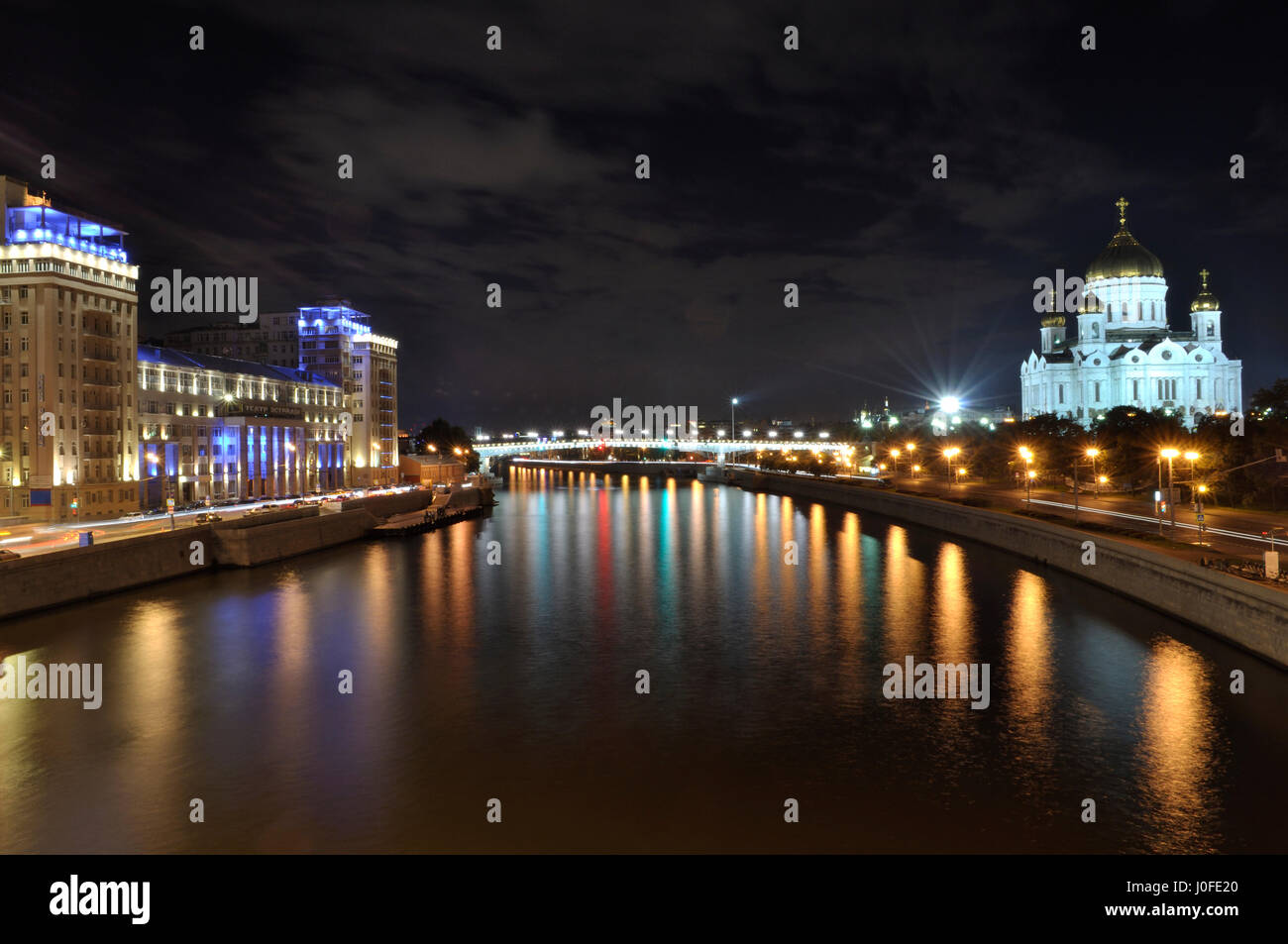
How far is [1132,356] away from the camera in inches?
4252

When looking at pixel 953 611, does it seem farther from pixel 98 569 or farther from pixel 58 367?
pixel 58 367

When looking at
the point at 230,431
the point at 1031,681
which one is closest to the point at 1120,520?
the point at 1031,681

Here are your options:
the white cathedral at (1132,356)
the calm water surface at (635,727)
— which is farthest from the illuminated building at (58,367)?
the white cathedral at (1132,356)

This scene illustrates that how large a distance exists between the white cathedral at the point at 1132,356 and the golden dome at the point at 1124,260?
12 centimetres

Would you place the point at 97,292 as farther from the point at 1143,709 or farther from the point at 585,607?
the point at 1143,709

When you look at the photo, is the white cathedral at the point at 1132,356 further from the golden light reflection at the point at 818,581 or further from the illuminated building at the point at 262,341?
the illuminated building at the point at 262,341

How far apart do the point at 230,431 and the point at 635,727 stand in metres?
58.5

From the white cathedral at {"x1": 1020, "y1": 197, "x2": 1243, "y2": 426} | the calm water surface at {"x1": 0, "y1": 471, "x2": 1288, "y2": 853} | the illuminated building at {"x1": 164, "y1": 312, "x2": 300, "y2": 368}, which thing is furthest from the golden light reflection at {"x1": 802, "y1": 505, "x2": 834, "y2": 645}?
the illuminated building at {"x1": 164, "y1": 312, "x2": 300, "y2": 368}

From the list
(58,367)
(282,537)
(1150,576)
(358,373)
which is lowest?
(1150,576)

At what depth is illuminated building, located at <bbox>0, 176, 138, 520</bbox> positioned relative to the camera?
47.0 meters

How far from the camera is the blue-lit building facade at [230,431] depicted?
60062 mm

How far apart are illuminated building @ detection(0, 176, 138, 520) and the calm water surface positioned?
14.2 m
